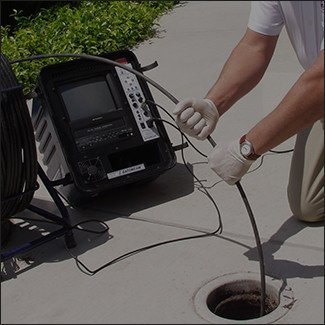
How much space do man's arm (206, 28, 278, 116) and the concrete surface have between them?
8.2 inches

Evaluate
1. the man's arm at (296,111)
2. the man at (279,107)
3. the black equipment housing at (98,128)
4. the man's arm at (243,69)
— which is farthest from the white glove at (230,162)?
the black equipment housing at (98,128)

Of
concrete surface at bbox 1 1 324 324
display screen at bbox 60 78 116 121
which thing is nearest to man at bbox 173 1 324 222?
concrete surface at bbox 1 1 324 324

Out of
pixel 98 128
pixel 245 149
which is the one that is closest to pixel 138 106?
pixel 98 128

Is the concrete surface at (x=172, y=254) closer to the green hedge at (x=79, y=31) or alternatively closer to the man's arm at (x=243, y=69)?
the man's arm at (x=243, y=69)

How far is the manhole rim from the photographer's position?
2.61m

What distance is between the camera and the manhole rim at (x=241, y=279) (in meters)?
2.61

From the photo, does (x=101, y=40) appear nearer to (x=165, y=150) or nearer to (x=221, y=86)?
(x=165, y=150)

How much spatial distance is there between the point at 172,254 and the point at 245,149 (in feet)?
2.24

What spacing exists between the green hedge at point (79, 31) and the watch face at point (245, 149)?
12.1 ft

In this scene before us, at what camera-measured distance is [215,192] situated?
385 centimetres

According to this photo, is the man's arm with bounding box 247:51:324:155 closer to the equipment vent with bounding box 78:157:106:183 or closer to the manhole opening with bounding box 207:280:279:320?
the manhole opening with bounding box 207:280:279:320

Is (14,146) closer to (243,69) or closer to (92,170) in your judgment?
(92,170)

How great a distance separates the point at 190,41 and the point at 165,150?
11.9 feet

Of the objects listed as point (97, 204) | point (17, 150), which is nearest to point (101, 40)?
point (97, 204)
